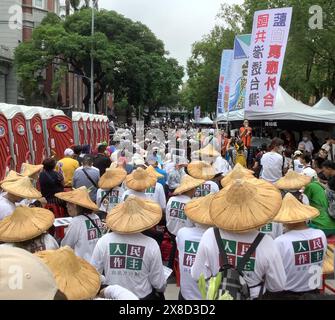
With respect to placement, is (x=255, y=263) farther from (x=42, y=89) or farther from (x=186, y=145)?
(x=42, y=89)

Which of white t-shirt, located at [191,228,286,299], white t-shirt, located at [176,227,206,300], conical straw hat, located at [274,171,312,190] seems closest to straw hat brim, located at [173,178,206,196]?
conical straw hat, located at [274,171,312,190]

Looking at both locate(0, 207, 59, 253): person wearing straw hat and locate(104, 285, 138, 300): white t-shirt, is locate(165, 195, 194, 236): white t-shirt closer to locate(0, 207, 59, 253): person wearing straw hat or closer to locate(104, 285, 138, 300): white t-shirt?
locate(0, 207, 59, 253): person wearing straw hat

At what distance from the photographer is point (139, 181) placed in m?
6.52

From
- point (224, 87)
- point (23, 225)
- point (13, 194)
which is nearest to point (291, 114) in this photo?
point (224, 87)

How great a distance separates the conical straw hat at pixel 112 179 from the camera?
23.2 feet

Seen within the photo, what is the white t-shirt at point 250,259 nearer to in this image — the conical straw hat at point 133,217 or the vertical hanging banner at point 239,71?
the conical straw hat at point 133,217

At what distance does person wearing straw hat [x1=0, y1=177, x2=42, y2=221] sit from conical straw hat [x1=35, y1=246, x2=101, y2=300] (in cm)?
253

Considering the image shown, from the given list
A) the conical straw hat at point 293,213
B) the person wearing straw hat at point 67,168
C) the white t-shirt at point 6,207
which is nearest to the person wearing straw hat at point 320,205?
the conical straw hat at point 293,213

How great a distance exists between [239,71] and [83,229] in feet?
48.1

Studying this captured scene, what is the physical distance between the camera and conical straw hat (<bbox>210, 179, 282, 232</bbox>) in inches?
137

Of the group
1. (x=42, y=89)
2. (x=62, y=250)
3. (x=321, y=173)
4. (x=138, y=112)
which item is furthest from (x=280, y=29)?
(x=138, y=112)

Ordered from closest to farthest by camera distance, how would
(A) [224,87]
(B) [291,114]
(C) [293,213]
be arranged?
1. (C) [293,213]
2. (B) [291,114]
3. (A) [224,87]

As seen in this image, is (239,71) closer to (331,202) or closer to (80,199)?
(331,202)

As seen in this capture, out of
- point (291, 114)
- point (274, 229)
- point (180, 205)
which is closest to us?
point (274, 229)
